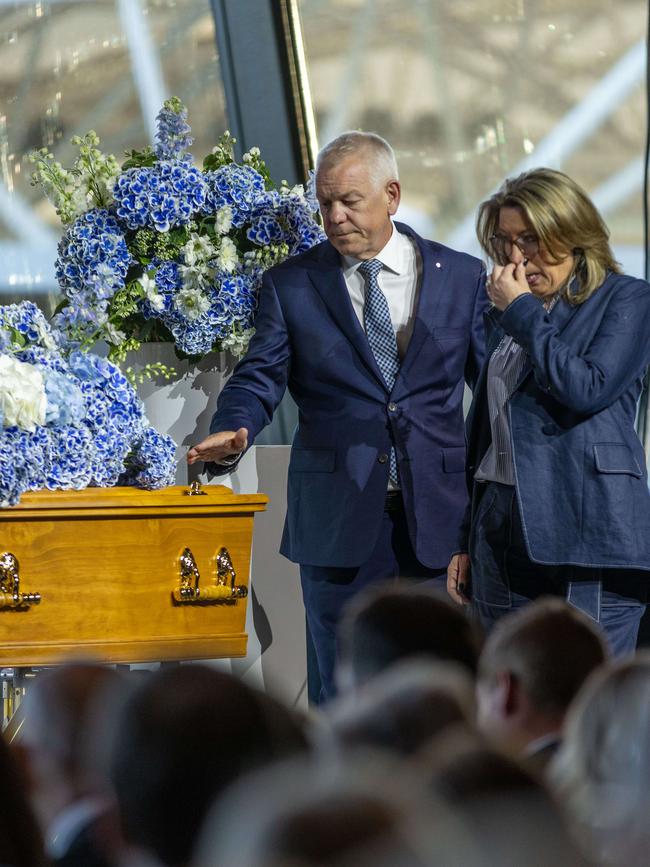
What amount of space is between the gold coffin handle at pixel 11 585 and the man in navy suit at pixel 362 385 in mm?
569

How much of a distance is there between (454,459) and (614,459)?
2.23ft

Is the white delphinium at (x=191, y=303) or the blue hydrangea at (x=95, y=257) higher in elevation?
the blue hydrangea at (x=95, y=257)

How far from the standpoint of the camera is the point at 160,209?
2602 mm

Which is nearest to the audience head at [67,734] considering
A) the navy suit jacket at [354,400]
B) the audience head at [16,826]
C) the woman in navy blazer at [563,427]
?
the audience head at [16,826]

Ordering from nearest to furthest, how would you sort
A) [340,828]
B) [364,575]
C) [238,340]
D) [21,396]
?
[340,828], [21,396], [364,575], [238,340]

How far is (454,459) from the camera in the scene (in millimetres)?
2564

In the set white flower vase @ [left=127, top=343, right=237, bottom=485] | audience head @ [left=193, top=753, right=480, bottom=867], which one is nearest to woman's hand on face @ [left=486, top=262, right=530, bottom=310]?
white flower vase @ [left=127, top=343, right=237, bottom=485]

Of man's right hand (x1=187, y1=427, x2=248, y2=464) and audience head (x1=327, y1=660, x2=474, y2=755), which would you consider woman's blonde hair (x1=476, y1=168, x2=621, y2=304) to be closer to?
man's right hand (x1=187, y1=427, x2=248, y2=464)

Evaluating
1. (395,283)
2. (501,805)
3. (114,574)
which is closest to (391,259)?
(395,283)

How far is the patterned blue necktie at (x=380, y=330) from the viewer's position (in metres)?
2.57

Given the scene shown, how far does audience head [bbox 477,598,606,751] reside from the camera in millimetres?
253

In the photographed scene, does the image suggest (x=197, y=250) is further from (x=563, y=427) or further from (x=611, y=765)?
(x=611, y=765)

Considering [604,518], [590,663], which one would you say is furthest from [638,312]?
[590,663]

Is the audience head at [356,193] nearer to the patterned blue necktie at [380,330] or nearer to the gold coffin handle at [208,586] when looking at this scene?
the patterned blue necktie at [380,330]
